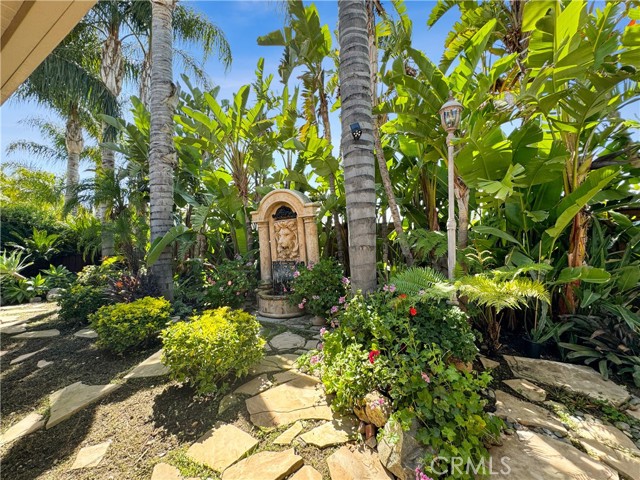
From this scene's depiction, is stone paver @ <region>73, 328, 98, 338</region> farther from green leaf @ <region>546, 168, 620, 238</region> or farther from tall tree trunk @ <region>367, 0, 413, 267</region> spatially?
green leaf @ <region>546, 168, 620, 238</region>

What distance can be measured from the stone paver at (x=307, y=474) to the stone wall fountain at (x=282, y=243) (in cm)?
334

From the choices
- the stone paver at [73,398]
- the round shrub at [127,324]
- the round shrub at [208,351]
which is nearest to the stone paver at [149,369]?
the stone paver at [73,398]

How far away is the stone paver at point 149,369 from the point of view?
312 centimetres

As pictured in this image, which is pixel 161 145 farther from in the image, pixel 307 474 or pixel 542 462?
pixel 542 462

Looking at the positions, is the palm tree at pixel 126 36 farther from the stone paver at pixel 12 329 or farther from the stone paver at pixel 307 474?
the stone paver at pixel 307 474

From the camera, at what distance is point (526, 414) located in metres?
2.28

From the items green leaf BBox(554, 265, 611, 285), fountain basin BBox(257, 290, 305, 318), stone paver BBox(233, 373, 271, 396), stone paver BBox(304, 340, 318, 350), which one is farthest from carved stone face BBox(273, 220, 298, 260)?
green leaf BBox(554, 265, 611, 285)

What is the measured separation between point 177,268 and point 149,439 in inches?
224

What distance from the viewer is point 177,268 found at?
286 inches

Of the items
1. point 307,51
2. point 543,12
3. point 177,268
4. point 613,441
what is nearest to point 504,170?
point 543,12

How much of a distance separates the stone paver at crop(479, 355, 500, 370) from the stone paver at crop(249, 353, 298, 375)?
2.14 metres

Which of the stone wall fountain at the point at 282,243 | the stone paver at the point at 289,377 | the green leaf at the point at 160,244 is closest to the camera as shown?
the stone paver at the point at 289,377

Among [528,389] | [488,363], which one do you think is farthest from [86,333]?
[528,389]

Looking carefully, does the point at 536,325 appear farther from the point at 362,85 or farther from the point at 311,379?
the point at 362,85
